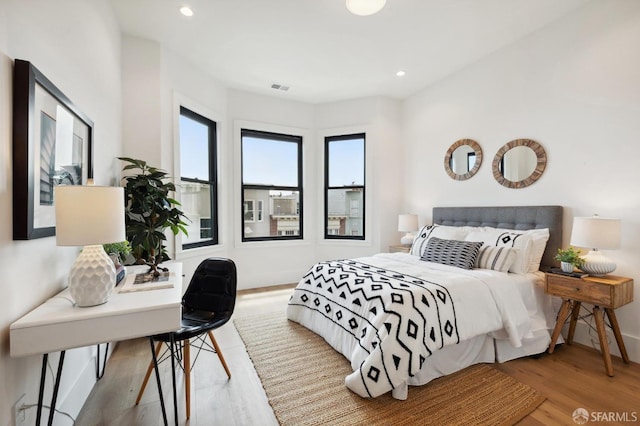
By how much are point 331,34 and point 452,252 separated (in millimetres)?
2512

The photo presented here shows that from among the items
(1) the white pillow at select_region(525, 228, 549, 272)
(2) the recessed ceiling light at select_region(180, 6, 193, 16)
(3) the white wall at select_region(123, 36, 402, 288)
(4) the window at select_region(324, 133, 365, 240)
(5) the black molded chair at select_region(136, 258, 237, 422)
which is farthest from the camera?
(4) the window at select_region(324, 133, 365, 240)

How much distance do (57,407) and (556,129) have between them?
14.2 ft

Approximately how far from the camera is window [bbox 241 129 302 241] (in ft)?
15.0

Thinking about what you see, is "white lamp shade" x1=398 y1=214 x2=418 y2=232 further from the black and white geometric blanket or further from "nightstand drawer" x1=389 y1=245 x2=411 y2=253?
the black and white geometric blanket

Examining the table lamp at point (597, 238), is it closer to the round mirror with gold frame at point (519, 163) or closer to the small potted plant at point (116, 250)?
the round mirror with gold frame at point (519, 163)

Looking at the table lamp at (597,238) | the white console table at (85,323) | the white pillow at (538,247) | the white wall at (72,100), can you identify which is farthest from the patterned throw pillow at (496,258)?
the white wall at (72,100)

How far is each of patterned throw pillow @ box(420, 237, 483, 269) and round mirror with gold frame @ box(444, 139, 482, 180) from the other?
3.68ft

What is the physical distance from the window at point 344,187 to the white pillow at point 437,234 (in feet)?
4.20

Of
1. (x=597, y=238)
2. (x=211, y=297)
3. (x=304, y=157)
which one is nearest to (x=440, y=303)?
(x=597, y=238)

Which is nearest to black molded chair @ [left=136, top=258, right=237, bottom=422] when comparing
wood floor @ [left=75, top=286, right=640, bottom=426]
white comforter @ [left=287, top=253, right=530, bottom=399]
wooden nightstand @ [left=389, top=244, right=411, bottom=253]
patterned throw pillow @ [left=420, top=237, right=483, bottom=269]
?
wood floor @ [left=75, top=286, right=640, bottom=426]

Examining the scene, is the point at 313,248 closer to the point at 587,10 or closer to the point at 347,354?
the point at 347,354

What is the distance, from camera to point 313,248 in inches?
195

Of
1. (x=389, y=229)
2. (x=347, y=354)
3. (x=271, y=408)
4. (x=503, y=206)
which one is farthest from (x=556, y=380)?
(x=389, y=229)

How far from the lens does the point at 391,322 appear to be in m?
1.95
